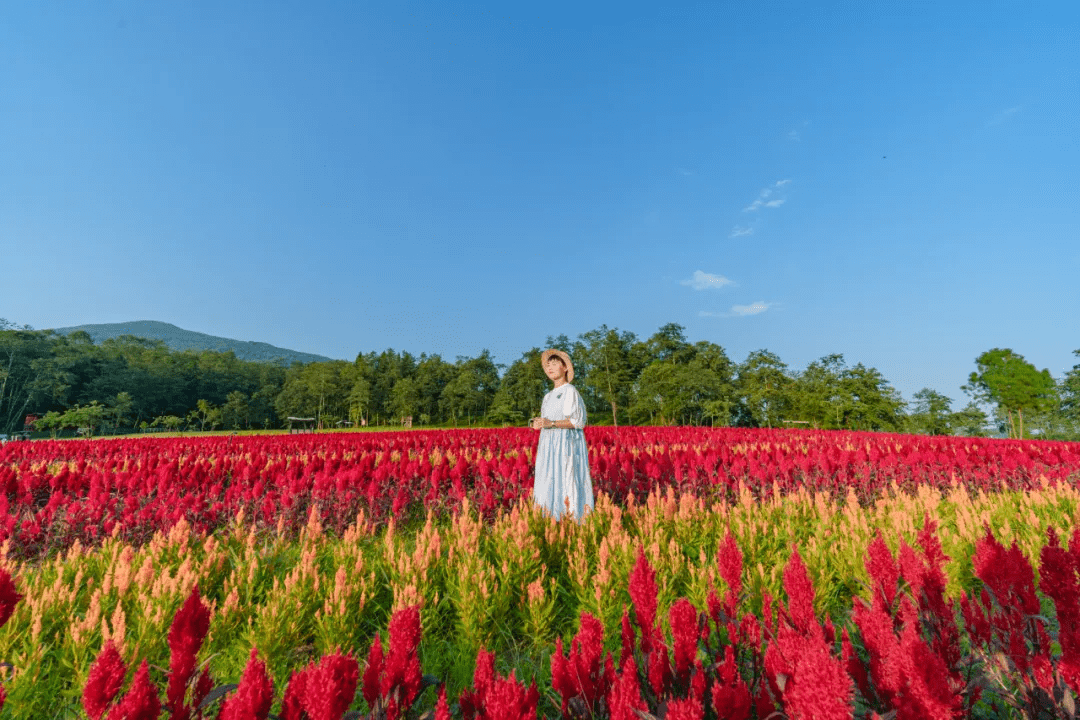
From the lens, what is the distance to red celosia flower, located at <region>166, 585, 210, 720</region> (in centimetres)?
121

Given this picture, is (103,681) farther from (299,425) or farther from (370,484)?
(299,425)

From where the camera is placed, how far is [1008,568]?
6.07 feet

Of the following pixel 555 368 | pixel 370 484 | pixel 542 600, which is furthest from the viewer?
pixel 370 484

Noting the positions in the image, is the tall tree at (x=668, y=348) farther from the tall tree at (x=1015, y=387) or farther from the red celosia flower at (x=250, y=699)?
the red celosia flower at (x=250, y=699)

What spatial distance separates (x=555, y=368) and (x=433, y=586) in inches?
110

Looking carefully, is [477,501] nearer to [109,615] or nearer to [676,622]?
[109,615]

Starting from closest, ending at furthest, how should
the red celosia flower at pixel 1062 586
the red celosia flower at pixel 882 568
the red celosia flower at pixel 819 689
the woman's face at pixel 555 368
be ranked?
the red celosia flower at pixel 819 689
the red celosia flower at pixel 1062 586
the red celosia flower at pixel 882 568
the woman's face at pixel 555 368

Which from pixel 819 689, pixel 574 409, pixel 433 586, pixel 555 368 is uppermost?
pixel 555 368

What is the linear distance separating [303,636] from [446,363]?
67.0m

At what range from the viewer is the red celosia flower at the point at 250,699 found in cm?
102

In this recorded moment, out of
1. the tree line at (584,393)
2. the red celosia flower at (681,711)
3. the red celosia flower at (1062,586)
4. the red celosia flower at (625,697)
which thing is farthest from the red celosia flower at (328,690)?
the tree line at (584,393)

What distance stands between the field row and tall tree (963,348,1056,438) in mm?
50940

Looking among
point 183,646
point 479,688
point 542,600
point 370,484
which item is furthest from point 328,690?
point 370,484

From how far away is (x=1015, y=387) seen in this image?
4262cm
